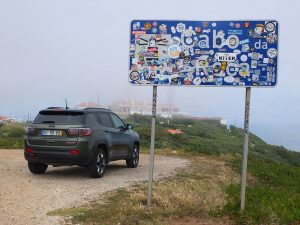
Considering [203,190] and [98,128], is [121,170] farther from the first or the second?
[203,190]

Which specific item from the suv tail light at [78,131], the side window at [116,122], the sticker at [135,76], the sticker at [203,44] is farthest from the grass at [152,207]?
the side window at [116,122]

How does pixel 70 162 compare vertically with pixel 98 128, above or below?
below

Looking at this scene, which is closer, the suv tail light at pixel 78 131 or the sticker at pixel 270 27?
the sticker at pixel 270 27

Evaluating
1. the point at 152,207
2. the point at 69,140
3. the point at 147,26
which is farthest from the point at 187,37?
the point at 69,140

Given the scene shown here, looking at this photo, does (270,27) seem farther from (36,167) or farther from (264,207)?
(36,167)

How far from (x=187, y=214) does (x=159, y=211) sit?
46cm

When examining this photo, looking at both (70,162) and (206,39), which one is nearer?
(206,39)

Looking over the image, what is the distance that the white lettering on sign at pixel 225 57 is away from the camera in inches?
293

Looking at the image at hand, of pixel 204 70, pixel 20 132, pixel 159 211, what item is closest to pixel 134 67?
pixel 204 70

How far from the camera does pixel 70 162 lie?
10.7 m

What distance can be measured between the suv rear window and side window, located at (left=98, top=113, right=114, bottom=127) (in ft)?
2.95

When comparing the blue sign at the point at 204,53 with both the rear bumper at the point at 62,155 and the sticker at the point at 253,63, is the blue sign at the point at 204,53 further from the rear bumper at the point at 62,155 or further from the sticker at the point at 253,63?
the rear bumper at the point at 62,155

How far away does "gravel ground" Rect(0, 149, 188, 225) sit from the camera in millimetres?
7402

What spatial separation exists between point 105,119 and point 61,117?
1.51 metres
